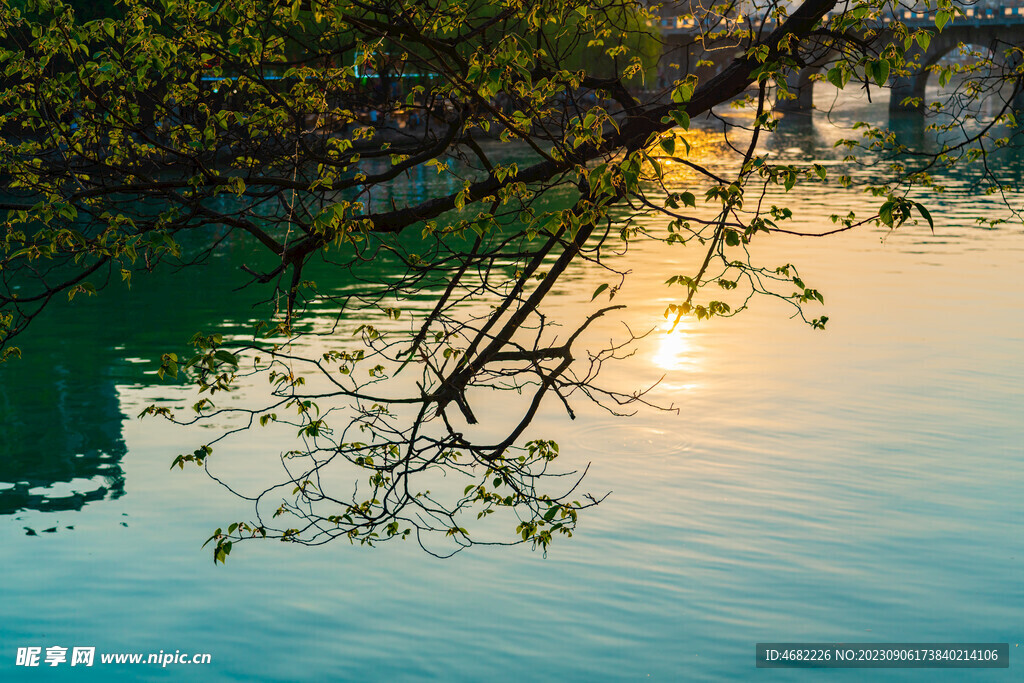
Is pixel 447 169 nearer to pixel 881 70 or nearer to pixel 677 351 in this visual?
pixel 881 70

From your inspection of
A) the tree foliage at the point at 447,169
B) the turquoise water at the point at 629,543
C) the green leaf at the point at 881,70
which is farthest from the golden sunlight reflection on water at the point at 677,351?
the green leaf at the point at 881,70

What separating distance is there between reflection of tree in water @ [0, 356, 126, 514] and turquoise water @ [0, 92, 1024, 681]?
0.06 m

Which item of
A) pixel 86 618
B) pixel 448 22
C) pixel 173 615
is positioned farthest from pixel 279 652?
pixel 448 22

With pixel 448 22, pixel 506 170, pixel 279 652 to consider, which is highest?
pixel 448 22

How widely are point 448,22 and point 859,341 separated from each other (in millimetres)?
13984

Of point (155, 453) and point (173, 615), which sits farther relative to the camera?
point (155, 453)

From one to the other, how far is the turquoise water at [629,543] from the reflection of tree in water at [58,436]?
6 centimetres

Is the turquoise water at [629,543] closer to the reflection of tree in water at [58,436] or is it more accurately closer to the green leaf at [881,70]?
the reflection of tree in water at [58,436]

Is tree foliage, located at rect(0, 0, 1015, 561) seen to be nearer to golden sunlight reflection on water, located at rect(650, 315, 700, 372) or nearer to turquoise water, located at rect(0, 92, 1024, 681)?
turquoise water, located at rect(0, 92, 1024, 681)

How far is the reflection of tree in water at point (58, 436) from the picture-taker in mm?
13281

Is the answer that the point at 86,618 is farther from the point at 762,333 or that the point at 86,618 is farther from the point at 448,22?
the point at 762,333

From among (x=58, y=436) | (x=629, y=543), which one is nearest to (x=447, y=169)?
(x=629, y=543)

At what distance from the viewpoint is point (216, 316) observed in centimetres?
2288

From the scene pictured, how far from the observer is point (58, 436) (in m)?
15.5
